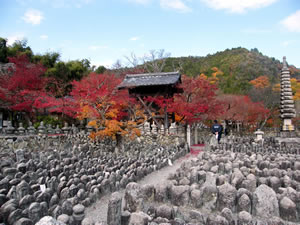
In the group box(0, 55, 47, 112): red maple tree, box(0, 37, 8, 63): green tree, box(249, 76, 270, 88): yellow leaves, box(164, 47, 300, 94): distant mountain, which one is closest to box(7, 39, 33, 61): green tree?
box(0, 37, 8, 63): green tree

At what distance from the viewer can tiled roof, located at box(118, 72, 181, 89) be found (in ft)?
49.2

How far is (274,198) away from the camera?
3658mm

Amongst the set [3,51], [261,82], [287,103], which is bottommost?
[287,103]

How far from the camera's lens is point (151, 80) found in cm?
1557

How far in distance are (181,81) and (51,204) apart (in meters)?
13.2

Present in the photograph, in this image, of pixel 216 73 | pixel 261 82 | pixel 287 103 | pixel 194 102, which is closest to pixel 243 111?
pixel 287 103

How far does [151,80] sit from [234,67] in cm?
2966

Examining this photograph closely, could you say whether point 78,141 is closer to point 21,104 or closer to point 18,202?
point 21,104

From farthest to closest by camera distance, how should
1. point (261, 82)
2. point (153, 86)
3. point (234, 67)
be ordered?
point (234, 67)
point (261, 82)
point (153, 86)

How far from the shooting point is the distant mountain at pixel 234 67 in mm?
34562

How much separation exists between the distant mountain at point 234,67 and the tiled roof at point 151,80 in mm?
17038

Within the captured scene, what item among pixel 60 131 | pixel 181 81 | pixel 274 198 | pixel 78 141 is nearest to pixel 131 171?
pixel 274 198

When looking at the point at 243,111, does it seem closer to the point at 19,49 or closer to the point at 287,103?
the point at 287,103

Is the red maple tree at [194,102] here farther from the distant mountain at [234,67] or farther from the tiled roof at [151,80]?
the distant mountain at [234,67]
